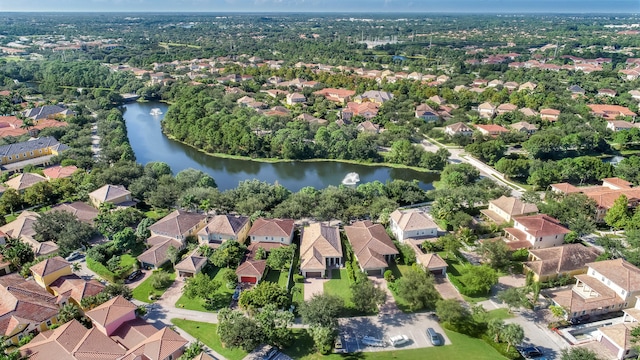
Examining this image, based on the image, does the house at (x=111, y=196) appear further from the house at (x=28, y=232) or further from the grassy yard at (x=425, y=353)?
the grassy yard at (x=425, y=353)

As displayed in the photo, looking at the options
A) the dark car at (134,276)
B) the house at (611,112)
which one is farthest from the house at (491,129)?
the dark car at (134,276)

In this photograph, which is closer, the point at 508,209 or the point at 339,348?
the point at 339,348

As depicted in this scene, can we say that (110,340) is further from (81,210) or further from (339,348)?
(81,210)

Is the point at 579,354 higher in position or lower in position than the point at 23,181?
lower

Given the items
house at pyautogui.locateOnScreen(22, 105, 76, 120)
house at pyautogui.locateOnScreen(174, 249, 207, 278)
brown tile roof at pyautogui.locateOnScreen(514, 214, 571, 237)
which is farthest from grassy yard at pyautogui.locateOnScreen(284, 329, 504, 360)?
house at pyautogui.locateOnScreen(22, 105, 76, 120)

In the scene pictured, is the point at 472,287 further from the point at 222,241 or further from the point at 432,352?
the point at 222,241

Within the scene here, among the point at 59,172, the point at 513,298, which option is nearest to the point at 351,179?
the point at 513,298
